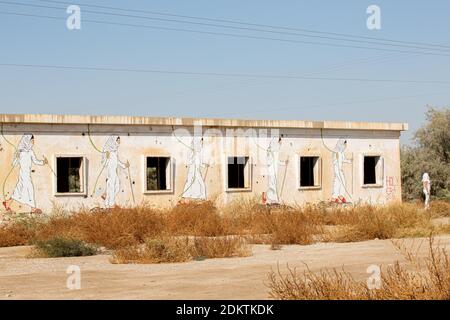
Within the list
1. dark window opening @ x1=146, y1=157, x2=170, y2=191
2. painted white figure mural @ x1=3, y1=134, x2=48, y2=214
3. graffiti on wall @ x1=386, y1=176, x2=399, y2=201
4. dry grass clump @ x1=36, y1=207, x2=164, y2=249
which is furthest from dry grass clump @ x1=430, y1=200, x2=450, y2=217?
painted white figure mural @ x1=3, y1=134, x2=48, y2=214

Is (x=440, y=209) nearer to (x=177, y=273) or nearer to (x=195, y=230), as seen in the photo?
(x=195, y=230)

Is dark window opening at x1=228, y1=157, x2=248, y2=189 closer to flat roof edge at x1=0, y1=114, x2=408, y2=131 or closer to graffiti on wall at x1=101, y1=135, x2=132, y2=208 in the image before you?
flat roof edge at x1=0, y1=114, x2=408, y2=131

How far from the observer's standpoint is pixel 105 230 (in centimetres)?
1652

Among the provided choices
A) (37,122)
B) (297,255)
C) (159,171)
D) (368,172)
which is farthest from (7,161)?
(368,172)

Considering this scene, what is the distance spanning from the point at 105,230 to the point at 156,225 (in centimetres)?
166

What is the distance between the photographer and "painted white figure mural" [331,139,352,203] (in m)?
26.4

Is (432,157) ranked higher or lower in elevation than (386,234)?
higher

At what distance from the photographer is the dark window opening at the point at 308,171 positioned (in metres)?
26.1

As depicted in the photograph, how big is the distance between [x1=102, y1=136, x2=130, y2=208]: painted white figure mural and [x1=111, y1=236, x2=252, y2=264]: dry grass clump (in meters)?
7.55

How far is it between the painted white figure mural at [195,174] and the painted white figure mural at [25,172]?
203 inches

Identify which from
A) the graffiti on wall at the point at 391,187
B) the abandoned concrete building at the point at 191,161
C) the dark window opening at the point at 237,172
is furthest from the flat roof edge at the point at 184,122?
the graffiti on wall at the point at 391,187

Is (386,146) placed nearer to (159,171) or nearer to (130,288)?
(159,171)

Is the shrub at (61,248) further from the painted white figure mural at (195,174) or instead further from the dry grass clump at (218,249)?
the painted white figure mural at (195,174)

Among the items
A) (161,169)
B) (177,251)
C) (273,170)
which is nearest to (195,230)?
(177,251)
